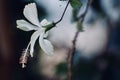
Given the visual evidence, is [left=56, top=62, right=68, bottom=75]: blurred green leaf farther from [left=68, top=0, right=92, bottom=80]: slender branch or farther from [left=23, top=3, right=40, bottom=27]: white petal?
[left=23, top=3, right=40, bottom=27]: white petal

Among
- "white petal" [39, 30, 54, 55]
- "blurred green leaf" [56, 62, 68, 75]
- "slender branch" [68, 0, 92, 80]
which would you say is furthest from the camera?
"blurred green leaf" [56, 62, 68, 75]

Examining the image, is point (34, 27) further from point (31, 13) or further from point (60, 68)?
→ point (60, 68)

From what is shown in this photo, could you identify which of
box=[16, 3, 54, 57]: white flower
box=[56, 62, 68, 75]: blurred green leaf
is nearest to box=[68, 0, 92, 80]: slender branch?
box=[16, 3, 54, 57]: white flower

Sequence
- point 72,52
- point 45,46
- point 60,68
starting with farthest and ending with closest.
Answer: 1. point 60,68
2. point 72,52
3. point 45,46

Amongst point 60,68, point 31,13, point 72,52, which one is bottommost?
point 60,68

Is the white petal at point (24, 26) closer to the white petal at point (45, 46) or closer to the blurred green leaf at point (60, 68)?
the white petal at point (45, 46)

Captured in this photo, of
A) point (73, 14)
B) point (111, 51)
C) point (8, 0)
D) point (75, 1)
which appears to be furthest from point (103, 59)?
point (75, 1)

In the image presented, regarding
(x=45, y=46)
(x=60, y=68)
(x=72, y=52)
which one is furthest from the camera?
(x=60, y=68)

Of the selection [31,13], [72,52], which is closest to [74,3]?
[31,13]

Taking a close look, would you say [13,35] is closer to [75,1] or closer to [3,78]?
[3,78]
